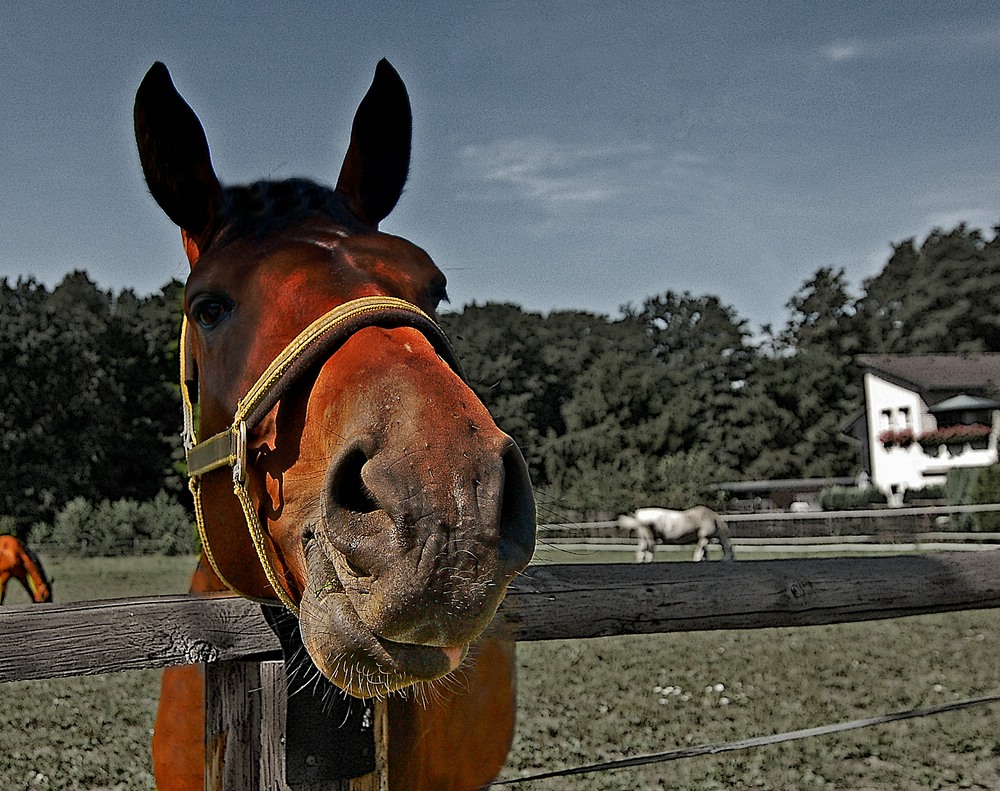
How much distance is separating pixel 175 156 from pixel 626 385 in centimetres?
4373

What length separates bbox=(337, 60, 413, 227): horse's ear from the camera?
226 cm

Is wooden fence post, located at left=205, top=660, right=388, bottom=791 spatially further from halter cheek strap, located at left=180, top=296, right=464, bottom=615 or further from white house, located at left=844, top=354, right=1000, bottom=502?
white house, located at left=844, top=354, right=1000, bottom=502

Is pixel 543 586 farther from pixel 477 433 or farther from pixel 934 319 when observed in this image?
pixel 934 319

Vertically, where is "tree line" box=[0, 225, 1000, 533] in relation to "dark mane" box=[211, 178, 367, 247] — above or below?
above

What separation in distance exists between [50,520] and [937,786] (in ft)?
128

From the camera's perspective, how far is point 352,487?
135 centimetres

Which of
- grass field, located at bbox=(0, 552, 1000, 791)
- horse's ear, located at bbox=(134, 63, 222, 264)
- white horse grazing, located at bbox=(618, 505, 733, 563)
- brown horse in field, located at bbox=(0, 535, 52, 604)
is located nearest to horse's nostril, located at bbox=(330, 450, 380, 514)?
horse's ear, located at bbox=(134, 63, 222, 264)

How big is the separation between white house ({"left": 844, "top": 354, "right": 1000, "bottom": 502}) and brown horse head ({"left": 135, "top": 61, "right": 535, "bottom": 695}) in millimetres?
40339

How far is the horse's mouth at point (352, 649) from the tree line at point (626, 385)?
55.2ft

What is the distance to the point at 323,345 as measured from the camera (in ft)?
5.22

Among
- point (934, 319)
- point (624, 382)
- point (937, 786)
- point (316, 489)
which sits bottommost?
point (937, 786)

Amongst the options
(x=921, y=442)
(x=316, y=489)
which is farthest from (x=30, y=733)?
(x=921, y=442)

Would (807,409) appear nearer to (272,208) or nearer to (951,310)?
(951,310)

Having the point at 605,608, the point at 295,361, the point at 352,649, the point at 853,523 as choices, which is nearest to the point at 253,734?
the point at 352,649
